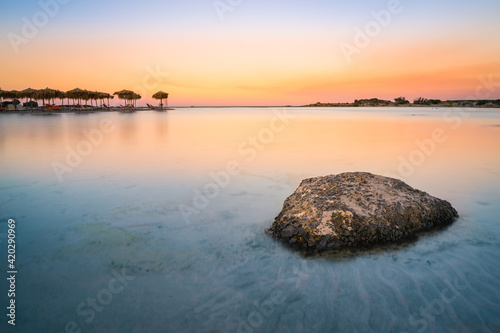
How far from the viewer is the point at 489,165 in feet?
44.9

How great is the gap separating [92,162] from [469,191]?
49.4 feet

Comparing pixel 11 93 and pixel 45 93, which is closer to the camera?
pixel 11 93

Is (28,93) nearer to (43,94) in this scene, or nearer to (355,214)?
(43,94)

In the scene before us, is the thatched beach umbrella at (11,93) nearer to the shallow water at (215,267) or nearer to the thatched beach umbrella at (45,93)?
the thatched beach umbrella at (45,93)

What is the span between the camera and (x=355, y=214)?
577 cm

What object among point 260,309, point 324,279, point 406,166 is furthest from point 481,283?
point 406,166

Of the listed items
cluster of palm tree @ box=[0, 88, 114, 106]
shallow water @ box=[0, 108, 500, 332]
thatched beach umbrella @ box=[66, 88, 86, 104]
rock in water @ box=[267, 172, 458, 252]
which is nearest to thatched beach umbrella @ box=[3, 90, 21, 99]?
cluster of palm tree @ box=[0, 88, 114, 106]

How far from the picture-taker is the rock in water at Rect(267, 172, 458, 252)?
18.2 feet

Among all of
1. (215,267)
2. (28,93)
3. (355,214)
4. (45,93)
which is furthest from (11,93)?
(355,214)

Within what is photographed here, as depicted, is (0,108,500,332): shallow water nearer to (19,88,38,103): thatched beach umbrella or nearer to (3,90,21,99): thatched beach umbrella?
(3,90,21,99): thatched beach umbrella

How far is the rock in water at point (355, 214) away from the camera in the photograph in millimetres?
5547

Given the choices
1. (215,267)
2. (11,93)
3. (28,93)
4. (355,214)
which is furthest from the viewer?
(28,93)

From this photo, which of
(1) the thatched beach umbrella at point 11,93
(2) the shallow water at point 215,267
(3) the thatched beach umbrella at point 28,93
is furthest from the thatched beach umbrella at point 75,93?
(2) the shallow water at point 215,267

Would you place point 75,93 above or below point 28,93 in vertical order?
above
